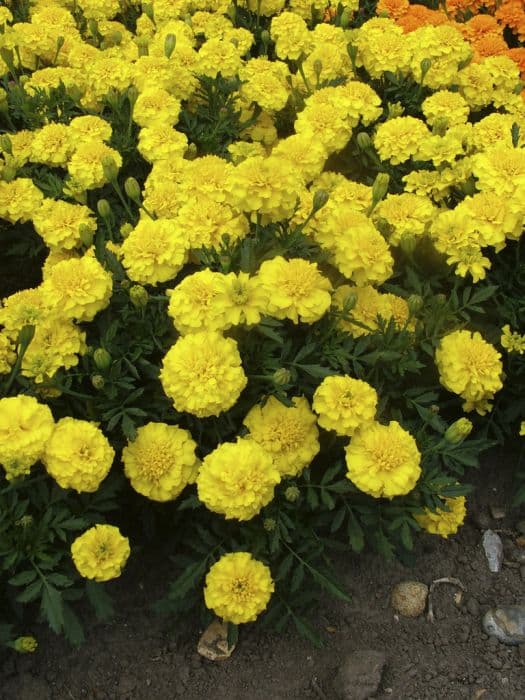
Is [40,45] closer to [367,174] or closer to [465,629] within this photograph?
[367,174]

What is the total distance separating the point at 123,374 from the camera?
213 cm

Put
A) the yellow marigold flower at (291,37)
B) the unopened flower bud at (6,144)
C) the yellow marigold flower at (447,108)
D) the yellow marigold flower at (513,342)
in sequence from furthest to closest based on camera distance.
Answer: the yellow marigold flower at (291,37), the yellow marigold flower at (447,108), the unopened flower bud at (6,144), the yellow marigold flower at (513,342)

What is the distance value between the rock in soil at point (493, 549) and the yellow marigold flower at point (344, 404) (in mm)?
817

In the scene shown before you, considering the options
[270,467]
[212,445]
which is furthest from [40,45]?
[270,467]

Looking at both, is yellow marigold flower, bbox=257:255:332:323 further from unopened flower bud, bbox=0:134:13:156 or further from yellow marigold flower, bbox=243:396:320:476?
unopened flower bud, bbox=0:134:13:156

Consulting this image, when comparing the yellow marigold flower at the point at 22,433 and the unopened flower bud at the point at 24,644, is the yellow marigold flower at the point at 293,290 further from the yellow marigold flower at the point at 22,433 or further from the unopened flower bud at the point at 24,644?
the unopened flower bud at the point at 24,644

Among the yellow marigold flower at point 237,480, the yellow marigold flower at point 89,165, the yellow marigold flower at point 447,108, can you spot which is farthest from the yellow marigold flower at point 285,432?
the yellow marigold flower at point 447,108

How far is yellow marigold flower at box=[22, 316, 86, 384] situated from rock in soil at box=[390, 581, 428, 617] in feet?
4.09

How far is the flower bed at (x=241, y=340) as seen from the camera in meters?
1.93

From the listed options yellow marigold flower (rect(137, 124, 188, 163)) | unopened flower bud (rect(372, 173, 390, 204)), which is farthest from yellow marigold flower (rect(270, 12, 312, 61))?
unopened flower bud (rect(372, 173, 390, 204))

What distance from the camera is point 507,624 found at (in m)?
2.25

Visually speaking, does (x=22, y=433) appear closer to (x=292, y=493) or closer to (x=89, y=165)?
(x=292, y=493)

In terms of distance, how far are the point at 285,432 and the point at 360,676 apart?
75 centimetres

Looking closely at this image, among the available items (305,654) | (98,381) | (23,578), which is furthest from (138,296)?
(305,654)
